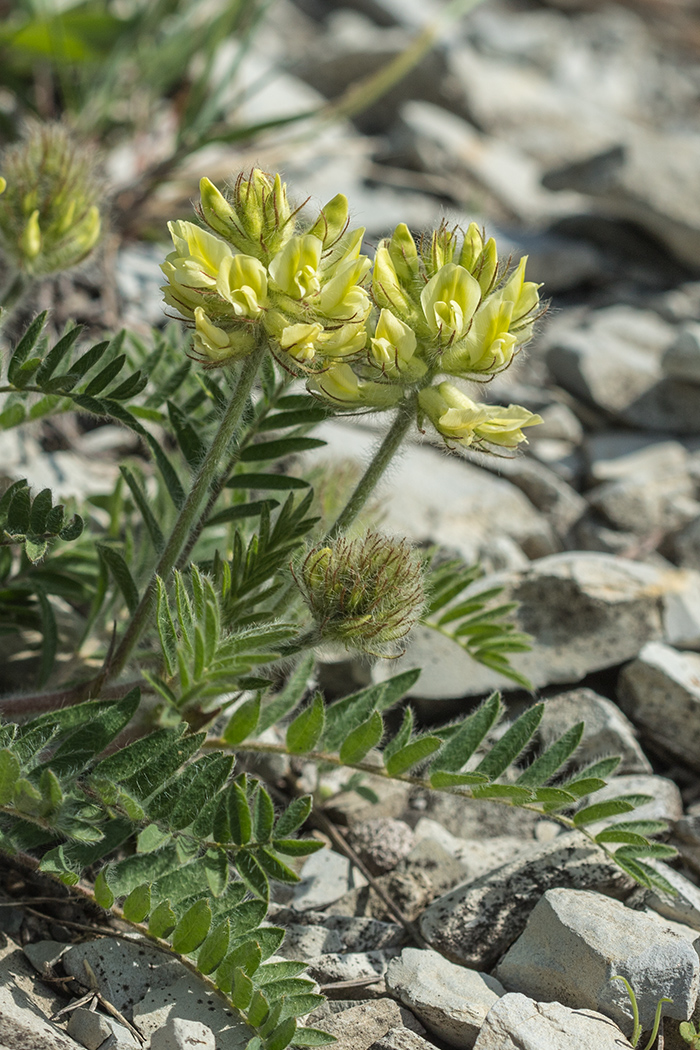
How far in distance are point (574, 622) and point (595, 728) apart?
0.47m

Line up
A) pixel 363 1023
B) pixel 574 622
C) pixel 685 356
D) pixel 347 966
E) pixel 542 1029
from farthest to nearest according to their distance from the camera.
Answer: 1. pixel 685 356
2. pixel 574 622
3. pixel 347 966
4. pixel 363 1023
5. pixel 542 1029

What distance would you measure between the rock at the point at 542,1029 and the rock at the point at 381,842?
633 millimetres

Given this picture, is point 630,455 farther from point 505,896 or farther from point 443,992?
point 443,992

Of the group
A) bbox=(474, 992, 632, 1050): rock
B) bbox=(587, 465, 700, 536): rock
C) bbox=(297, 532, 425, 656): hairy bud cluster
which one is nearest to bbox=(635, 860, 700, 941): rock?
bbox=(474, 992, 632, 1050): rock

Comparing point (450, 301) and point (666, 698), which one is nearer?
point (450, 301)

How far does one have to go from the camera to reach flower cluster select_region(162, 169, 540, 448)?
197 cm

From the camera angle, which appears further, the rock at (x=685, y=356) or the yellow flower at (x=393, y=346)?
the rock at (x=685, y=356)

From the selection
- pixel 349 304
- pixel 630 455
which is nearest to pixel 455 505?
pixel 630 455

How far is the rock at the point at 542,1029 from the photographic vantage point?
206cm

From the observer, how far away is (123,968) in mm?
2197

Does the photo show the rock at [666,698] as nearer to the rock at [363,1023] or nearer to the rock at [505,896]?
the rock at [505,896]

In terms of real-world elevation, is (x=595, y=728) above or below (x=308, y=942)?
above

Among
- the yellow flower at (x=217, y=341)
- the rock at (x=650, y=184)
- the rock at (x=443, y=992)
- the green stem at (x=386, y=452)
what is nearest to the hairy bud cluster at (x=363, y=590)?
the green stem at (x=386, y=452)

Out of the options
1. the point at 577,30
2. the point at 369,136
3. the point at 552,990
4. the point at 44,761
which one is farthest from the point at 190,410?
the point at 577,30
